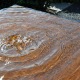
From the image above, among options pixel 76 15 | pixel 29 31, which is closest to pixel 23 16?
pixel 29 31

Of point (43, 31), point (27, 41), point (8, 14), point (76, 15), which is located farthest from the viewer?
point (76, 15)

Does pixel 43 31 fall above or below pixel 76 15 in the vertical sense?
above

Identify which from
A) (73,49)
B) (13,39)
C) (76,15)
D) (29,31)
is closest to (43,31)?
(29,31)

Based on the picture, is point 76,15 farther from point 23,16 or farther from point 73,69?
point 73,69

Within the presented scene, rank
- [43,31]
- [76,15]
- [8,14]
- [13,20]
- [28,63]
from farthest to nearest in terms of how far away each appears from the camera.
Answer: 1. [76,15]
2. [8,14]
3. [13,20]
4. [43,31]
5. [28,63]

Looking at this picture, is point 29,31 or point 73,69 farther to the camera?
point 29,31

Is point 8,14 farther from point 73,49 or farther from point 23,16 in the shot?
point 73,49
